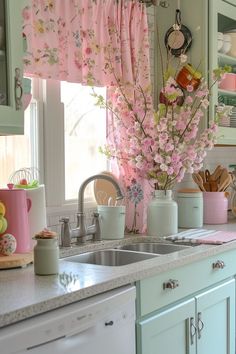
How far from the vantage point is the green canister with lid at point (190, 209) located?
128 inches

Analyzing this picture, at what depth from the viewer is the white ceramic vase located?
2938mm

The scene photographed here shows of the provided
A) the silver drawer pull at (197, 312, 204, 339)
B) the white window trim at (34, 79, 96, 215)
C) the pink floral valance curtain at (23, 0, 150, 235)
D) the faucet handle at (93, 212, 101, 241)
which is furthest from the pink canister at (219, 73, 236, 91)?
the silver drawer pull at (197, 312, 204, 339)

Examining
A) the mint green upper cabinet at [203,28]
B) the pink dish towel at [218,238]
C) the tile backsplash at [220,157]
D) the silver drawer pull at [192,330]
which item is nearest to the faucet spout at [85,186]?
the pink dish towel at [218,238]

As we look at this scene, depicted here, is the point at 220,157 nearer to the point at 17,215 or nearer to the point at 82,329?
the point at 17,215

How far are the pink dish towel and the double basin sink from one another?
13 centimetres

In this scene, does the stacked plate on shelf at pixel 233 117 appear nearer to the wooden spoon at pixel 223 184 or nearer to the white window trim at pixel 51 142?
the wooden spoon at pixel 223 184

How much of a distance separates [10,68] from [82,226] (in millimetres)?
931

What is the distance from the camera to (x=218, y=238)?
2.82 metres

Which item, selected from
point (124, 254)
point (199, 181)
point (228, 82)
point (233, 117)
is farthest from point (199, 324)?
point (228, 82)

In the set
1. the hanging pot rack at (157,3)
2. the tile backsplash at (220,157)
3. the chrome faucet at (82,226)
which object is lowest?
the chrome faucet at (82,226)

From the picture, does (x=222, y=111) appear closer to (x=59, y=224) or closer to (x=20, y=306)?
(x=59, y=224)

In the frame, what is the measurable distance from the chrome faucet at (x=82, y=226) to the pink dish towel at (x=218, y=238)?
19.0 inches

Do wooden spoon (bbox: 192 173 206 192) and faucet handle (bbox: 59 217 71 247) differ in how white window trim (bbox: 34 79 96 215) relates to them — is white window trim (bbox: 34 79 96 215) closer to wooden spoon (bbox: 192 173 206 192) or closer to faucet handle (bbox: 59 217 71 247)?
faucet handle (bbox: 59 217 71 247)

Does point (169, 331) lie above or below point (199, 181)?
below
